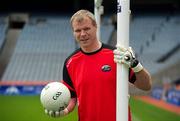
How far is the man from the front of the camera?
4263 millimetres

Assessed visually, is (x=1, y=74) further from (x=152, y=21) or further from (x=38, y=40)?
(x=152, y=21)

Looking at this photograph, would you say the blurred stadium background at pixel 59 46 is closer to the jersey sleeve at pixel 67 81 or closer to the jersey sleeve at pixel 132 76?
the jersey sleeve at pixel 67 81

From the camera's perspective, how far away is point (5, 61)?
28.2 metres

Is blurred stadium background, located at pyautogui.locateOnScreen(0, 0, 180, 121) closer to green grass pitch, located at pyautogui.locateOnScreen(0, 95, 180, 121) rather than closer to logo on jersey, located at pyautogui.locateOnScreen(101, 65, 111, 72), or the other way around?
green grass pitch, located at pyautogui.locateOnScreen(0, 95, 180, 121)

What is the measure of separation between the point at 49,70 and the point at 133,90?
6.58 metres

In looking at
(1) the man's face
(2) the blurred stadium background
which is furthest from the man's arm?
(2) the blurred stadium background

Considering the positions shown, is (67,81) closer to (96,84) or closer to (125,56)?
(96,84)

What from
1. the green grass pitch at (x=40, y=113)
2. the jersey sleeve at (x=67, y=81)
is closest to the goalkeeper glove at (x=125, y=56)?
the jersey sleeve at (x=67, y=81)

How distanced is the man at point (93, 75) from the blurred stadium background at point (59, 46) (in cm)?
978

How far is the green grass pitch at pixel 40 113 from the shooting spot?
1255 cm

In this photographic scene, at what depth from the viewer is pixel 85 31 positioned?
423 centimetres

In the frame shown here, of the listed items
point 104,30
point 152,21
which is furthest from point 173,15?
point 104,30

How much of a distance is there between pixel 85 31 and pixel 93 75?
461 millimetres

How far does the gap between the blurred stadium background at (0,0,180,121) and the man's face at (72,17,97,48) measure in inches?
398
